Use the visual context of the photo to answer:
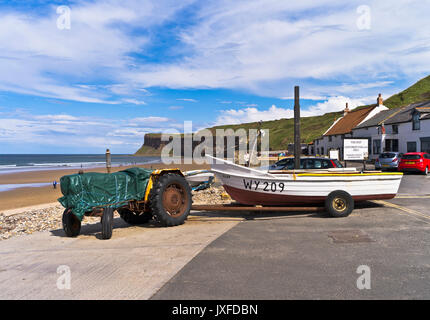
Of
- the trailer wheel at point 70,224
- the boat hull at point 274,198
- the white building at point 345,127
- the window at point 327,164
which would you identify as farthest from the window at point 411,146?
the trailer wheel at point 70,224

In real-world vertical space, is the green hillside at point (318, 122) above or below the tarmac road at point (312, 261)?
above

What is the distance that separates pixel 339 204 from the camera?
31.6ft

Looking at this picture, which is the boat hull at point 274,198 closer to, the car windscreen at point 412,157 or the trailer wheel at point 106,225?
the trailer wheel at point 106,225

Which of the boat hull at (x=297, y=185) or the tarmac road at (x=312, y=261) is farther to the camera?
the boat hull at (x=297, y=185)

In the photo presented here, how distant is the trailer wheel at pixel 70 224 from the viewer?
8188 mm

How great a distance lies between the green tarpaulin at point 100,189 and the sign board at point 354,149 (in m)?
21.4

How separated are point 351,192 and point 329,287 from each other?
19.5 feet

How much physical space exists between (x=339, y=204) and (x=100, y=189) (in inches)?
273

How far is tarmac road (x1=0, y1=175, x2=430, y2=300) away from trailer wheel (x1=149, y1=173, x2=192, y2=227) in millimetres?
305

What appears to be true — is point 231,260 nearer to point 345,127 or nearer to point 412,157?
point 412,157

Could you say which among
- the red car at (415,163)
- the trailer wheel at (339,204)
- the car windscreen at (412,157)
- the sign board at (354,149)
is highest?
the sign board at (354,149)

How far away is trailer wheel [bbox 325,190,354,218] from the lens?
9.43 m

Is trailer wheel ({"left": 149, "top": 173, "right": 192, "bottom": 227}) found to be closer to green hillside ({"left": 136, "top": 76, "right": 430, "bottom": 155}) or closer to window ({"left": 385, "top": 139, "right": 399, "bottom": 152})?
window ({"left": 385, "top": 139, "right": 399, "bottom": 152})
